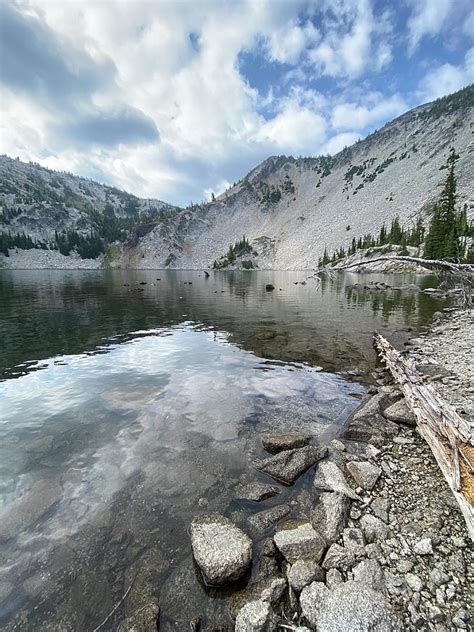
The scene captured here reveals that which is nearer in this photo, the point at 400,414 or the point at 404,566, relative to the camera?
the point at 404,566

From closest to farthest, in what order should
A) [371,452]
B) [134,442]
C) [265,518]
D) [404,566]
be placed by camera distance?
[404,566], [265,518], [371,452], [134,442]

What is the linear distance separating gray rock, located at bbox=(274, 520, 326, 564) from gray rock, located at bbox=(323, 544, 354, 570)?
6.3 inches

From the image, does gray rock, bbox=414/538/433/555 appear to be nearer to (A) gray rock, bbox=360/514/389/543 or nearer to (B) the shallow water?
(A) gray rock, bbox=360/514/389/543

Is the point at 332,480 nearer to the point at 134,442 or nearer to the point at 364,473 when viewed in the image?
the point at 364,473

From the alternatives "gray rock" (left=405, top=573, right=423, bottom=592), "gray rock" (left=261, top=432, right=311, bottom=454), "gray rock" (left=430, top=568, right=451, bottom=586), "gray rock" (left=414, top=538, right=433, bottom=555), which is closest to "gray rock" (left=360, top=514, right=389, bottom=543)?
"gray rock" (left=414, top=538, right=433, bottom=555)

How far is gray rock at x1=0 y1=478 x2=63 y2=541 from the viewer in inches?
258

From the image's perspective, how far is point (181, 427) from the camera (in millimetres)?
10641

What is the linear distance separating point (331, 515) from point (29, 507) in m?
7.31

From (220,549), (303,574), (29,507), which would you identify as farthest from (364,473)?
(29,507)

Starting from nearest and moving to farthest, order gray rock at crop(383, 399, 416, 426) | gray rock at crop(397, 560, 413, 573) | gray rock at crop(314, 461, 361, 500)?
gray rock at crop(397, 560, 413, 573), gray rock at crop(314, 461, 361, 500), gray rock at crop(383, 399, 416, 426)

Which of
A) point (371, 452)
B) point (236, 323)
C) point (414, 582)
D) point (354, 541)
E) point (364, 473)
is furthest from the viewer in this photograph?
point (236, 323)

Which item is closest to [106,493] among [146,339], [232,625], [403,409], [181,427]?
[181,427]

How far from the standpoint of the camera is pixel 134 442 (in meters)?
9.74

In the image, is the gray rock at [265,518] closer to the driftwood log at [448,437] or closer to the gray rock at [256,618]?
the gray rock at [256,618]
